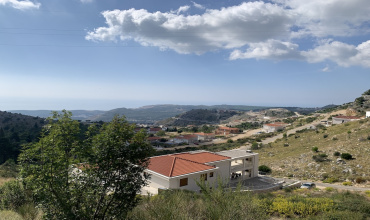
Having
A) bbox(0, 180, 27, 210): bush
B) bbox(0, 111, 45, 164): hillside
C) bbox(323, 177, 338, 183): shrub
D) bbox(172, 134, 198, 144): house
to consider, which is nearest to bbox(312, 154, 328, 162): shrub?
bbox(323, 177, 338, 183): shrub

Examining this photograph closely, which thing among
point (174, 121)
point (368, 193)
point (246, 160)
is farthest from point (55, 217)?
point (174, 121)

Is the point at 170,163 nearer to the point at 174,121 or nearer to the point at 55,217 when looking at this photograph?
the point at 55,217

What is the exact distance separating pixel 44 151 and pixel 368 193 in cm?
2274

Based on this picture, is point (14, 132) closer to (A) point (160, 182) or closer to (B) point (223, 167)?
(A) point (160, 182)

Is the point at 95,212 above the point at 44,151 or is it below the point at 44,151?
below

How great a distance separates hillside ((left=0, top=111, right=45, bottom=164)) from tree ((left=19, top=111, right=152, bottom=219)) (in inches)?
1616

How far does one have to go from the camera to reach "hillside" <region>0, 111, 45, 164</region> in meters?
50.5

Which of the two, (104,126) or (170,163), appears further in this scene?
(170,163)

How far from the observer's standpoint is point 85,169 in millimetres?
6828

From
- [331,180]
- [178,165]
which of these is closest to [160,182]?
[178,165]

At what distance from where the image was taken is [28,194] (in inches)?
476

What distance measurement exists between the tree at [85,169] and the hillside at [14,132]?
41049 mm

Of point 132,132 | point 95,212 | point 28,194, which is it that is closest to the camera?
point 95,212

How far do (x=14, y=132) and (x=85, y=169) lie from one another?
7701cm
